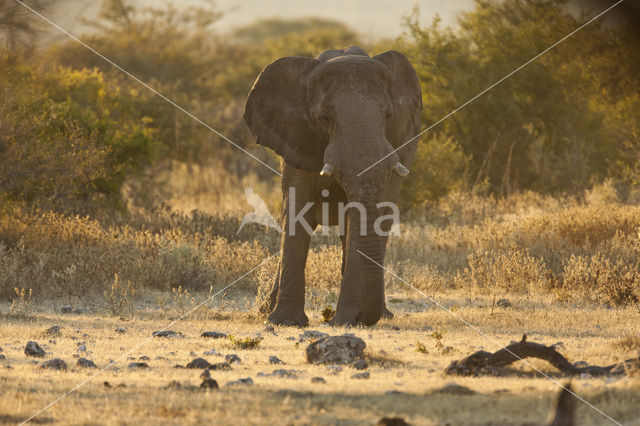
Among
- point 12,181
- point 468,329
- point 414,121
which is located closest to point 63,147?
point 12,181

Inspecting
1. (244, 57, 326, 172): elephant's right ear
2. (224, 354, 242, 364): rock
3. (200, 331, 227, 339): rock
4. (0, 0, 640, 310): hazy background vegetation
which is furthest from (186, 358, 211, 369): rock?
(0, 0, 640, 310): hazy background vegetation

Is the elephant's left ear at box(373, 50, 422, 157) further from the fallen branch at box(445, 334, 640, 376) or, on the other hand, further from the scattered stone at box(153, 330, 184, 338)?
the fallen branch at box(445, 334, 640, 376)

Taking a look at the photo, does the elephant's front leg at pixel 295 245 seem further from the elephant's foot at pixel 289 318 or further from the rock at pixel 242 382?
the rock at pixel 242 382

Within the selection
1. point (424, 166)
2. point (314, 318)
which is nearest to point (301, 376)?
point (314, 318)

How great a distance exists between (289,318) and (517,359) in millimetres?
3459

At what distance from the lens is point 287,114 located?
30.6 feet

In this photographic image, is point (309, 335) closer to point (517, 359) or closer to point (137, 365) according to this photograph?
point (137, 365)

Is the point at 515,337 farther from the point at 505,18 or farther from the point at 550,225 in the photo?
the point at 505,18

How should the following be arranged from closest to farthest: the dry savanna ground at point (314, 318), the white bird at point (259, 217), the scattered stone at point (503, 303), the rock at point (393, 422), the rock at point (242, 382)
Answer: the rock at point (393, 422) < the dry savanna ground at point (314, 318) < the rock at point (242, 382) < the scattered stone at point (503, 303) < the white bird at point (259, 217)

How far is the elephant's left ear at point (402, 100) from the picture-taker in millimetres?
9219

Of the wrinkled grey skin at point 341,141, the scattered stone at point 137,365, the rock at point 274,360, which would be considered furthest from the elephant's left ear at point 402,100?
the scattered stone at point 137,365

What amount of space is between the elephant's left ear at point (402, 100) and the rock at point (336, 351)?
2.86 metres

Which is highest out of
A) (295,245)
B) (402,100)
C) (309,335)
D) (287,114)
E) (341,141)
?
(402,100)

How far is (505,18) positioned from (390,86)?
1494 cm
